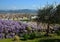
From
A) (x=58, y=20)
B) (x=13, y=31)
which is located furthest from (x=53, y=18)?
(x=13, y=31)

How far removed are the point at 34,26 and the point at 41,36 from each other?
4332mm

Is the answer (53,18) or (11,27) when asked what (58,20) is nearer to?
(53,18)

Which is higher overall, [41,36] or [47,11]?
[47,11]

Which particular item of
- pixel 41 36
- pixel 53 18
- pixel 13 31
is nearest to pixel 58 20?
pixel 53 18

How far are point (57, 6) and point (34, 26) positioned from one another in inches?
188

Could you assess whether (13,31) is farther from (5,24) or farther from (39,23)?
(39,23)

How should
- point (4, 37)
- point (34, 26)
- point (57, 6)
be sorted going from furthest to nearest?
point (34, 26) < point (57, 6) < point (4, 37)

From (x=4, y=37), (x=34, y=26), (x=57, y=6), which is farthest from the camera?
(x=34, y=26)

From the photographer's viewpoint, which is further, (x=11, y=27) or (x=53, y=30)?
(x=53, y=30)

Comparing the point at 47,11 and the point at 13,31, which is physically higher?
the point at 47,11

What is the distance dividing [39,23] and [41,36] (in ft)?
12.2

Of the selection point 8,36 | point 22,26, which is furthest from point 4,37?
point 22,26

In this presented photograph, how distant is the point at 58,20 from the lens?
108 feet

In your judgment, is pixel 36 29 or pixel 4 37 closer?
pixel 4 37
